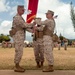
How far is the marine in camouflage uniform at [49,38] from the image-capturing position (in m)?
9.04

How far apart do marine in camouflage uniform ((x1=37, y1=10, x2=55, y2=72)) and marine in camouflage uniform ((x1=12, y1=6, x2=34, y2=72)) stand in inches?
17.0

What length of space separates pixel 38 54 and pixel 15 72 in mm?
1260

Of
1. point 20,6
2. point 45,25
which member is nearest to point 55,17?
point 45,25

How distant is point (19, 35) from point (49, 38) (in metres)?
0.83

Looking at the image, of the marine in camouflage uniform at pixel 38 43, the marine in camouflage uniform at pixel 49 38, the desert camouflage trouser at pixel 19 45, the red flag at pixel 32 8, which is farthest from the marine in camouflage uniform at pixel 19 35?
the marine in camouflage uniform at pixel 38 43

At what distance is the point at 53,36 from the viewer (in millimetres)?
9336

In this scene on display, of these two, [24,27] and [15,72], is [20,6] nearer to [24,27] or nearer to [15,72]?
[24,27]

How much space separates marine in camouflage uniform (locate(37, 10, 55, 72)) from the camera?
9039 millimetres

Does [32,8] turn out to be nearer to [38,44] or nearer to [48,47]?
[38,44]

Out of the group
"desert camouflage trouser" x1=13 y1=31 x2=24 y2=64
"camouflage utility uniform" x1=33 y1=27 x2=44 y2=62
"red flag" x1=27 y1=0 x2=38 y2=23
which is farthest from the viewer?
"camouflage utility uniform" x1=33 y1=27 x2=44 y2=62

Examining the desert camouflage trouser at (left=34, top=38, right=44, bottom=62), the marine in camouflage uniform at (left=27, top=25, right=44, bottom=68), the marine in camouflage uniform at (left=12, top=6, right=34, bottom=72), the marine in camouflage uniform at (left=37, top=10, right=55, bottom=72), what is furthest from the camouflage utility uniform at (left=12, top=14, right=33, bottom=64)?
the desert camouflage trouser at (left=34, top=38, right=44, bottom=62)

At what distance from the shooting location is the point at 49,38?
29.7 ft

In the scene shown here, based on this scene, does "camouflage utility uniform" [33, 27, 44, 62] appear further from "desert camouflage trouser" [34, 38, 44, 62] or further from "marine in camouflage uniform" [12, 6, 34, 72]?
"marine in camouflage uniform" [12, 6, 34, 72]

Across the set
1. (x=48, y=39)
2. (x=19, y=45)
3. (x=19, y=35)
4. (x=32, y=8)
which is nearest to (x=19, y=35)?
(x=19, y=35)
